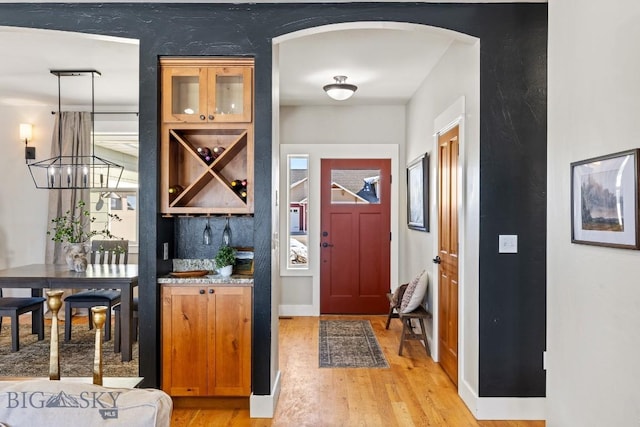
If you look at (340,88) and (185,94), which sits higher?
(340,88)

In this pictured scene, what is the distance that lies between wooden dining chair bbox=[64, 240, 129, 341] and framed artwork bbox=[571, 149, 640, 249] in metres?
3.71

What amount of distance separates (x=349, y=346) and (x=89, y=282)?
2.42 m

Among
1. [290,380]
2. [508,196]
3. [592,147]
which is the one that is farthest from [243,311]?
[592,147]

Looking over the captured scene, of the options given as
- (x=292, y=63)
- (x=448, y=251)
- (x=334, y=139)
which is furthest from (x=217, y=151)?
(x=334, y=139)

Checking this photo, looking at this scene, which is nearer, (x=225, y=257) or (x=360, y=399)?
(x=225, y=257)

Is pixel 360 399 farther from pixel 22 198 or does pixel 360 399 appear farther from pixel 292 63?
pixel 22 198

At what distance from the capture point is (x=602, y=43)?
1.75 m

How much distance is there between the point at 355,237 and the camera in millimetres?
5762

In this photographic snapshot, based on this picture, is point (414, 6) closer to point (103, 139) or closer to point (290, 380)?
point (290, 380)

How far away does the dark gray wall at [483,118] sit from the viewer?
288 cm

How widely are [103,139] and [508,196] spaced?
5.05 metres

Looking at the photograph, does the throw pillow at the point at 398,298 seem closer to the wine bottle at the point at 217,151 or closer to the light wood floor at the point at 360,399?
the light wood floor at the point at 360,399

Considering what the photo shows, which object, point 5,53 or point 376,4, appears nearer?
point 376,4

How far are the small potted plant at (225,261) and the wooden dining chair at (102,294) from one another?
5.17 feet
